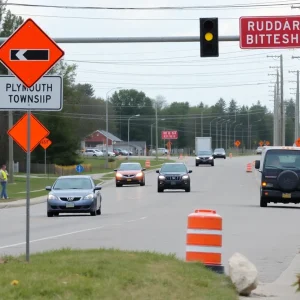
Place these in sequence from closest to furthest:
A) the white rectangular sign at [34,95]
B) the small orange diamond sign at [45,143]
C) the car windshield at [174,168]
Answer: the white rectangular sign at [34,95], the car windshield at [174,168], the small orange diamond sign at [45,143]

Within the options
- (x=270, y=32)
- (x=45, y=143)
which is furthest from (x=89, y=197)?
(x=45, y=143)

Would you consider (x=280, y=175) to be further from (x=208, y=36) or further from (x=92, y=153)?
(x=92, y=153)

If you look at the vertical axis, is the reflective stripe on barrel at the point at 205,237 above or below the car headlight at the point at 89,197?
above

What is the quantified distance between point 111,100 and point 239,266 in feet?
615

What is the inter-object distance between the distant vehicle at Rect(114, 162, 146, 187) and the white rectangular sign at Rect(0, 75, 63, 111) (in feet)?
149

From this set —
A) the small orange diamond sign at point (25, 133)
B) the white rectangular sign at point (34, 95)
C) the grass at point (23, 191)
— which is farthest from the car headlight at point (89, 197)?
the white rectangular sign at point (34, 95)

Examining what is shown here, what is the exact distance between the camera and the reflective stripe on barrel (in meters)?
13.2

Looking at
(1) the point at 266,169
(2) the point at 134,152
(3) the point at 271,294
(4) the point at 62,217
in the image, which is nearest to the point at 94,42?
(4) the point at 62,217

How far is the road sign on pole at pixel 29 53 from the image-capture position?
38.3ft

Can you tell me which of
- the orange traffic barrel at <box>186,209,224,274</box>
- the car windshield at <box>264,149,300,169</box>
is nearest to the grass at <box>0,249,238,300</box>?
the orange traffic barrel at <box>186,209,224,274</box>

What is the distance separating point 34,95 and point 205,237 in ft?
11.2

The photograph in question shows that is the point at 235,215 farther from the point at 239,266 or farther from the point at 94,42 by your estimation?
the point at 239,266

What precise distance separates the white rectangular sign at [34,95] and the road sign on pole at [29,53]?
0.20m

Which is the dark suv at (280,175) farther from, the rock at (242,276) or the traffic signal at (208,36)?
the rock at (242,276)
